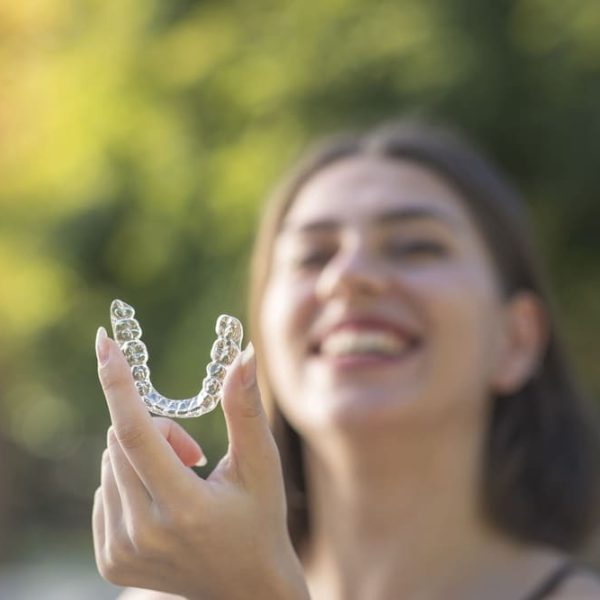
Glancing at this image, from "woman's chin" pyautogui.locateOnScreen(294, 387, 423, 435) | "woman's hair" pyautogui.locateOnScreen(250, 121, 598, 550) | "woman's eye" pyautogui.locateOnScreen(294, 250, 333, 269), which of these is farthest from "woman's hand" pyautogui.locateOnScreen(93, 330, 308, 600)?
"woman's hair" pyautogui.locateOnScreen(250, 121, 598, 550)

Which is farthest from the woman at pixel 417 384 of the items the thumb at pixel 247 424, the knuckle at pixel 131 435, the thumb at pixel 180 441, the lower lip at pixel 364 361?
the knuckle at pixel 131 435

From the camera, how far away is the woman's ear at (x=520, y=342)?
93.6 inches

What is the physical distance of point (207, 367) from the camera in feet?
4.73

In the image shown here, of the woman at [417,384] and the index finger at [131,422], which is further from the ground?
the woman at [417,384]

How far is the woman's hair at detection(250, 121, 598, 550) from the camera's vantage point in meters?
2.36

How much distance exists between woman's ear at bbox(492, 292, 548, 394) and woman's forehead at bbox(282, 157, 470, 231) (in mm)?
240

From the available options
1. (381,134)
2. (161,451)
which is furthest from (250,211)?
(161,451)

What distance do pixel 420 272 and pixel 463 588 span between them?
1.96 ft

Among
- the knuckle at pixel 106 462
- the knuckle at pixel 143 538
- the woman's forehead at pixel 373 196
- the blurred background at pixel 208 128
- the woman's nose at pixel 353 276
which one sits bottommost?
the knuckle at pixel 143 538

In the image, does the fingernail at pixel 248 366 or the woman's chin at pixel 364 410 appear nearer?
the fingernail at pixel 248 366

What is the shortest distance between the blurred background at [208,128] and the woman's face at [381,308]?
78.2 inches

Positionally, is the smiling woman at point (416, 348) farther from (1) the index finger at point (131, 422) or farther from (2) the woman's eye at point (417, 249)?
(1) the index finger at point (131, 422)

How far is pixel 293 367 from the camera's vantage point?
2199mm

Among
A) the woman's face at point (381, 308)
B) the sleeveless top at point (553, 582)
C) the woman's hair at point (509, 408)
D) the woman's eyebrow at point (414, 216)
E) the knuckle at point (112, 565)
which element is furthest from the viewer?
the woman's hair at point (509, 408)
